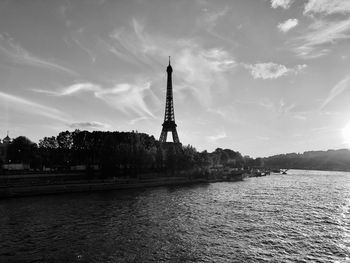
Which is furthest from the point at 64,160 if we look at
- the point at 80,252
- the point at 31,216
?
the point at 80,252

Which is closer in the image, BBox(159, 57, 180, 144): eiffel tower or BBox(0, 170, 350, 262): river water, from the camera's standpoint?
BBox(0, 170, 350, 262): river water

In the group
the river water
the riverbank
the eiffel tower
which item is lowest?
the river water

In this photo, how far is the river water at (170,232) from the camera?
82.3 feet

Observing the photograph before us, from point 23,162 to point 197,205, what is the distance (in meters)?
77.4

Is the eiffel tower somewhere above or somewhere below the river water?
above

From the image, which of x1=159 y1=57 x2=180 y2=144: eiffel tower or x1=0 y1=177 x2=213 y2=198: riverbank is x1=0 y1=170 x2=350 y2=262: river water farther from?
x1=159 y1=57 x2=180 y2=144: eiffel tower

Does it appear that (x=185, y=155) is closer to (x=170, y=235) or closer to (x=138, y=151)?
(x=138, y=151)

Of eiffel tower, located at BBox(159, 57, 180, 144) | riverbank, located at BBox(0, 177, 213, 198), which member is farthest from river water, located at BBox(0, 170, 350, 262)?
eiffel tower, located at BBox(159, 57, 180, 144)

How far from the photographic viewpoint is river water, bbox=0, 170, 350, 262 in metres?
25.1

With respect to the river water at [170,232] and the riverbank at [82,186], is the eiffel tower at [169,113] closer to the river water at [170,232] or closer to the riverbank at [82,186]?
the riverbank at [82,186]

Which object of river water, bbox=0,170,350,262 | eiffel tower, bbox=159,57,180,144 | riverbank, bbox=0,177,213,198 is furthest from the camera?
eiffel tower, bbox=159,57,180,144

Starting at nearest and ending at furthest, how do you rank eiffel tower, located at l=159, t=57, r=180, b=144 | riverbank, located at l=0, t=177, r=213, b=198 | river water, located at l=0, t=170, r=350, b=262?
river water, located at l=0, t=170, r=350, b=262, riverbank, located at l=0, t=177, r=213, b=198, eiffel tower, located at l=159, t=57, r=180, b=144

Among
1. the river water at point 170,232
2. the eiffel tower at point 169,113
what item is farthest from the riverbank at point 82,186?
the eiffel tower at point 169,113

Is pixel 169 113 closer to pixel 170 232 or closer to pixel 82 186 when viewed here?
pixel 82 186
